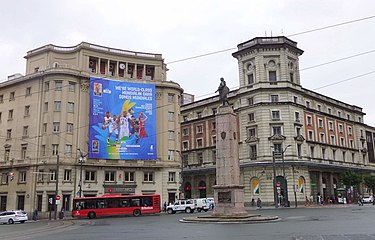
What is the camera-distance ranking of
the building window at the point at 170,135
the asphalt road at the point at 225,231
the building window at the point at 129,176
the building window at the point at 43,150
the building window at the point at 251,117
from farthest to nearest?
the building window at the point at 251,117, the building window at the point at 170,135, the building window at the point at 129,176, the building window at the point at 43,150, the asphalt road at the point at 225,231

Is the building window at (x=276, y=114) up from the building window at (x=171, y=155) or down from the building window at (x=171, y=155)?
up

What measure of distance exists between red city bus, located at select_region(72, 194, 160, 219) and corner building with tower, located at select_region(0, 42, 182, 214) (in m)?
6.27

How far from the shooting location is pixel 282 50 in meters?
69.1

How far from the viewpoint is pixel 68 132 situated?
56375 millimetres

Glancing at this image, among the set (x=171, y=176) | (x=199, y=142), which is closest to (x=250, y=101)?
(x=199, y=142)

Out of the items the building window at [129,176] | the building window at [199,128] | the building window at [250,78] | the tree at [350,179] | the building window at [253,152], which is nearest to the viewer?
the building window at [129,176]

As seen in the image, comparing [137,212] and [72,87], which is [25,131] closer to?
[72,87]

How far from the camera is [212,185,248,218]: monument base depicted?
93.7 ft

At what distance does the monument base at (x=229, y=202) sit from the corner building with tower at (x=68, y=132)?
91.5 ft

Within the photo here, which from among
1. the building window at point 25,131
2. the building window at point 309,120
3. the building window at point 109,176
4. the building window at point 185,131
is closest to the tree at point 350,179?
the building window at point 309,120

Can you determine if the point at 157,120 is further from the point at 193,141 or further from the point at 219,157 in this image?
the point at 219,157

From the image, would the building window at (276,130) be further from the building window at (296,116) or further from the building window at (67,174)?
the building window at (67,174)

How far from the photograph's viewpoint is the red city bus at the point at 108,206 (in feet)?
158

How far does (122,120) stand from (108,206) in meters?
14.5
